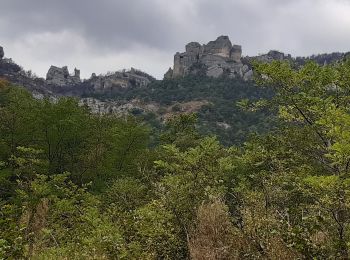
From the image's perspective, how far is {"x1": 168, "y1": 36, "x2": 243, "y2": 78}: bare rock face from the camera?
13975 centimetres

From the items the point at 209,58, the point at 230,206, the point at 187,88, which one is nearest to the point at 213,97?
the point at 187,88

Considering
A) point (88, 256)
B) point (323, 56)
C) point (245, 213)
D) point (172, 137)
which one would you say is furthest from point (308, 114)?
point (323, 56)

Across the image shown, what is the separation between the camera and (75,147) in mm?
28375

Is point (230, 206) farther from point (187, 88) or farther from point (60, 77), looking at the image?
point (60, 77)

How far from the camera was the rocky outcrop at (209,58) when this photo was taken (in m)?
139

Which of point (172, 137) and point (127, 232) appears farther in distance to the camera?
point (172, 137)

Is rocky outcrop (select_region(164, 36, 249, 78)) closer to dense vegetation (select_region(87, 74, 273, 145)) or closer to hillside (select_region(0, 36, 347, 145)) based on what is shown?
hillside (select_region(0, 36, 347, 145))

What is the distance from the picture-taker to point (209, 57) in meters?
145

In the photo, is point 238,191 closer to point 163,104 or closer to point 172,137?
point 172,137

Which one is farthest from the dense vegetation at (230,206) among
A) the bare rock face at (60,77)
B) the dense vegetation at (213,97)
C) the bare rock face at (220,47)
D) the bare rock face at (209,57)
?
the bare rock face at (60,77)

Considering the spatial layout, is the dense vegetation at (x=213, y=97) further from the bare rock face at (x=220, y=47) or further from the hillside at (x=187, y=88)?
the bare rock face at (x=220, y=47)

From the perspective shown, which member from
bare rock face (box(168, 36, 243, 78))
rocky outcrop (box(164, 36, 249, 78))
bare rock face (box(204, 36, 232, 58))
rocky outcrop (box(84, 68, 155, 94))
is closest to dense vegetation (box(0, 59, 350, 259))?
rocky outcrop (box(164, 36, 249, 78))

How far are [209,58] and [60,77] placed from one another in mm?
55342

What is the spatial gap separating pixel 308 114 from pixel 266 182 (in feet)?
11.8
